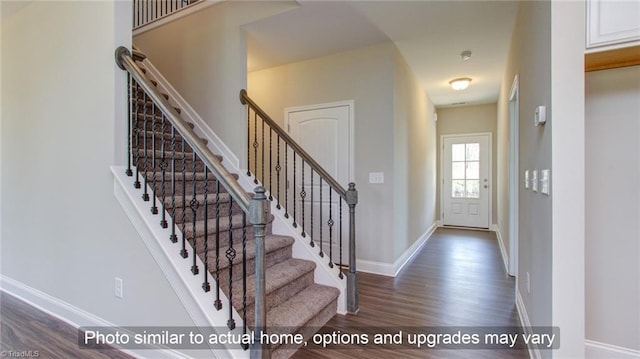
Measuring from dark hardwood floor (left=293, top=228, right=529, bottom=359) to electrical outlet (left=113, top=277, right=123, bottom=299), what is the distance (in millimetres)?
1248

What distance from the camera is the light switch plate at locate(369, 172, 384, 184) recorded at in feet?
11.8

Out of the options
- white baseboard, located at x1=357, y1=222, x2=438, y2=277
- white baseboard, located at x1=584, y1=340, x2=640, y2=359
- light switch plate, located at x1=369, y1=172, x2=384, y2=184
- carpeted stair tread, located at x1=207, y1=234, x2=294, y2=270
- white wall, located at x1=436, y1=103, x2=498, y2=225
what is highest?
white wall, located at x1=436, y1=103, x2=498, y2=225

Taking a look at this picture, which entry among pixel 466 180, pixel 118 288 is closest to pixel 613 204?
pixel 118 288

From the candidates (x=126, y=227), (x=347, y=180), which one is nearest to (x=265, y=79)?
(x=347, y=180)

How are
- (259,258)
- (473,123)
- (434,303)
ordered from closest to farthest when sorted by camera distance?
(259,258) → (434,303) → (473,123)

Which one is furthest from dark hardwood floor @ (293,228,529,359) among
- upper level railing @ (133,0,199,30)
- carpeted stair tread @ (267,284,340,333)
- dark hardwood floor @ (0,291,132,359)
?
upper level railing @ (133,0,199,30)

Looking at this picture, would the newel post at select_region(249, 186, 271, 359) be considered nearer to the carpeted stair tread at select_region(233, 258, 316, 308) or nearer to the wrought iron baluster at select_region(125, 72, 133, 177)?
the carpeted stair tread at select_region(233, 258, 316, 308)

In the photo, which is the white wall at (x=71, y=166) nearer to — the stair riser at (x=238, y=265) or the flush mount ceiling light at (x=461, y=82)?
the stair riser at (x=238, y=265)

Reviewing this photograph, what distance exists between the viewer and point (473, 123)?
6.57 m

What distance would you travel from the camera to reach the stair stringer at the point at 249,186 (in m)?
2.62

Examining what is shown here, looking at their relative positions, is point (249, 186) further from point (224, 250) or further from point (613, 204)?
point (613, 204)

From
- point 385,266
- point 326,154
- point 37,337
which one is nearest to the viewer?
point 37,337

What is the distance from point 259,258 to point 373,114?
2.56 metres

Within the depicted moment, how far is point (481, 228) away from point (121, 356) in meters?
6.51
